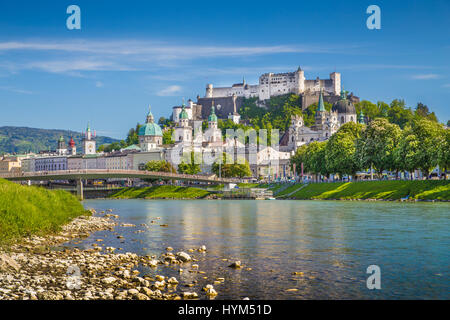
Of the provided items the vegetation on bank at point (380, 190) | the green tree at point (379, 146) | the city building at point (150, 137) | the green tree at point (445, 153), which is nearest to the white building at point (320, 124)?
the city building at point (150, 137)

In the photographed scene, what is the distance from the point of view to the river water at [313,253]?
58.7 ft

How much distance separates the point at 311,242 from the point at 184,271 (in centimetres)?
1060

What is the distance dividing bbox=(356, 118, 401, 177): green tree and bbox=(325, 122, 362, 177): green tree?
6.58 ft

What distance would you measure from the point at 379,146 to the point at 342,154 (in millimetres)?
9025

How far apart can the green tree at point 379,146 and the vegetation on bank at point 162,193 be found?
4049 centimetres

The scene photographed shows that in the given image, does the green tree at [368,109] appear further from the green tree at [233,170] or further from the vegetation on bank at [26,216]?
the vegetation on bank at [26,216]

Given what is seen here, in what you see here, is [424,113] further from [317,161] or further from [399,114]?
[317,161]

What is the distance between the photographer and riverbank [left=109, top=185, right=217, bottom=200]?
371 ft

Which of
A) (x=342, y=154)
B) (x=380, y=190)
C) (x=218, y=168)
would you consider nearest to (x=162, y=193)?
(x=218, y=168)

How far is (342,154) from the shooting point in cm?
8600
